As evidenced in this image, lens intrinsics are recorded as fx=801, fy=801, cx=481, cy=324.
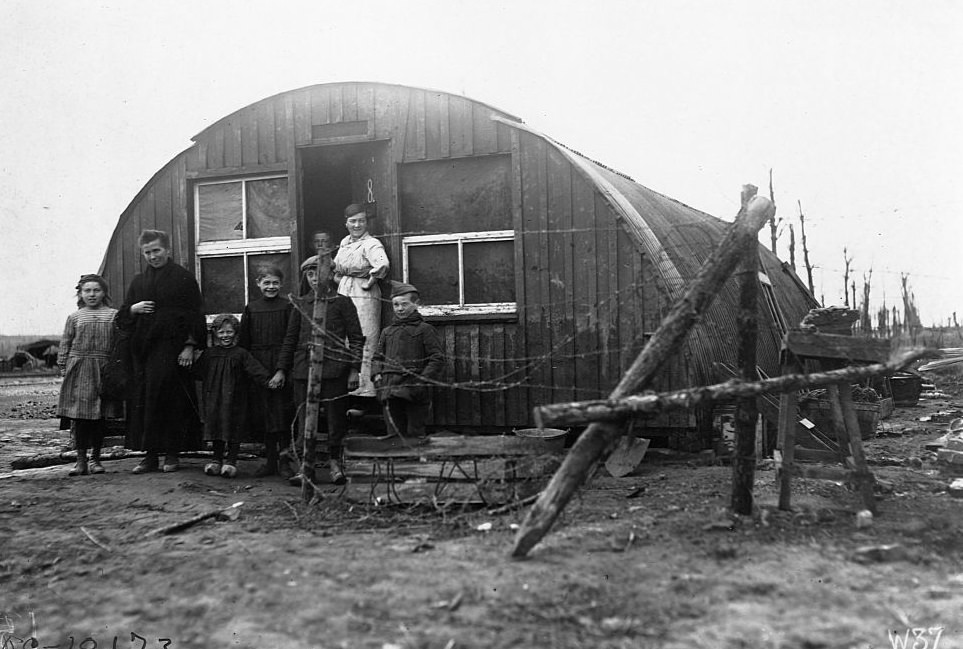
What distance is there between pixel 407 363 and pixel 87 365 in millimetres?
3231

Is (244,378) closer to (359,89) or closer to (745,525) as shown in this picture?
(359,89)

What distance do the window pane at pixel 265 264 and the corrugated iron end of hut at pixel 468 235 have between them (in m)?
0.02

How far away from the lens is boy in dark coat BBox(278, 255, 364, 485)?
7.35 metres

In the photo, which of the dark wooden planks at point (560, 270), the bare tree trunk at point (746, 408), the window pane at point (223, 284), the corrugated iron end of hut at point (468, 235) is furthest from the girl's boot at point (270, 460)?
the bare tree trunk at point (746, 408)

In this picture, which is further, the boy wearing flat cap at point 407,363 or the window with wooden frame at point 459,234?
the window with wooden frame at point 459,234

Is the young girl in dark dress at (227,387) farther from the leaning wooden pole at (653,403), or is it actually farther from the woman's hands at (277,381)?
the leaning wooden pole at (653,403)

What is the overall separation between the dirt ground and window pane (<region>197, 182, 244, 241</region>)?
353cm

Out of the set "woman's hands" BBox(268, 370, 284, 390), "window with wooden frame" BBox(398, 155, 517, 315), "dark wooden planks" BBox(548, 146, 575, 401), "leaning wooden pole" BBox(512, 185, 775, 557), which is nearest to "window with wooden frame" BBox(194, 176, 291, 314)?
"window with wooden frame" BBox(398, 155, 517, 315)

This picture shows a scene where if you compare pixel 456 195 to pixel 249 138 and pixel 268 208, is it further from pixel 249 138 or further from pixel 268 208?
pixel 249 138

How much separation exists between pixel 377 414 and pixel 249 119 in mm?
3668

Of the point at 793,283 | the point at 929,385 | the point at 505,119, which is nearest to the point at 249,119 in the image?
the point at 505,119

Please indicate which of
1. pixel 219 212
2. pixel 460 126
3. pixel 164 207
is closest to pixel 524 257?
pixel 460 126

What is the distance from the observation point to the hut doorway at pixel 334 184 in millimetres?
9242

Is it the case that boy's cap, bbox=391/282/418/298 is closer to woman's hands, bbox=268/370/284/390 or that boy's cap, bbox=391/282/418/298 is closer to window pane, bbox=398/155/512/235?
window pane, bbox=398/155/512/235
